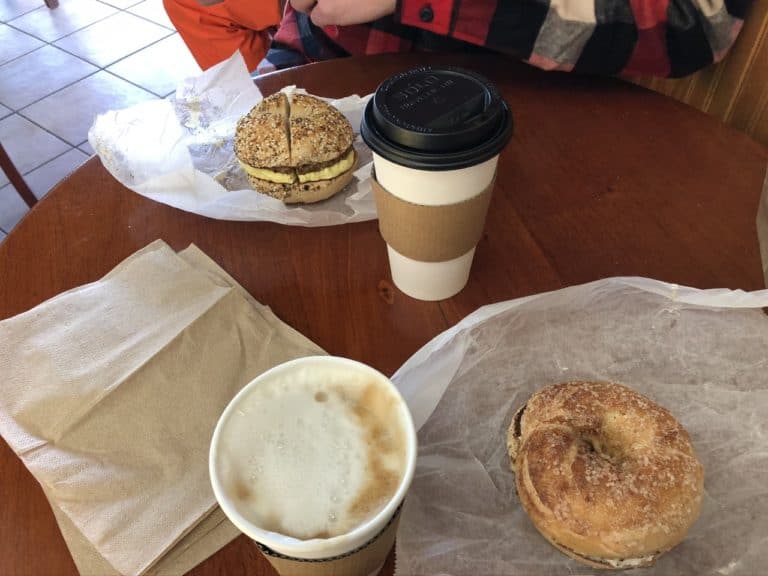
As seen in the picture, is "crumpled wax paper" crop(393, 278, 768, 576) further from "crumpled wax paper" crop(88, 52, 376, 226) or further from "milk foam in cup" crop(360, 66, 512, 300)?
"crumpled wax paper" crop(88, 52, 376, 226)

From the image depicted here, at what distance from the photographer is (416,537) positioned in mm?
593

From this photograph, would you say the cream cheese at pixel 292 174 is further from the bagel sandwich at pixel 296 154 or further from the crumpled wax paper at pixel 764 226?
the crumpled wax paper at pixel 764 226

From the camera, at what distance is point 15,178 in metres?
2.10

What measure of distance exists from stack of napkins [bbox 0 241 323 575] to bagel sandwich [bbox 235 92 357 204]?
0.19 m

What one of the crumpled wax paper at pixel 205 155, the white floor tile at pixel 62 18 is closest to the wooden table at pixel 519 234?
the crumpled wax paper at pixel 205 155

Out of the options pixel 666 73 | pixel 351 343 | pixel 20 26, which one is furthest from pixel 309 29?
pixel 20 26

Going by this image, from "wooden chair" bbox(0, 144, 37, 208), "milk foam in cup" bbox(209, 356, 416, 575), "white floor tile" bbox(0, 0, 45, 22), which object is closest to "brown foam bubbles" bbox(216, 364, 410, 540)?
"milk foam in cup" bbox(209, 356, 416, 575)

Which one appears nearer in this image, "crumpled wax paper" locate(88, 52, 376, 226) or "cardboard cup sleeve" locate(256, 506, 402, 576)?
"cardboard cup sleeve" locate(256, 506, 402, 576)

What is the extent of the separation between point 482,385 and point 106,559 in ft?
1.36

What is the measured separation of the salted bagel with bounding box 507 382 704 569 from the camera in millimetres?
552

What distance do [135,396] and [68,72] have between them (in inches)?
108

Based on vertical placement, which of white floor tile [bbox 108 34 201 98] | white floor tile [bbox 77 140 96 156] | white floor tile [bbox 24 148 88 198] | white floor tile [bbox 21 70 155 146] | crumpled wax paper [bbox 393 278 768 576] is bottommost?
white floor tile [bbox 24 148 88 198]

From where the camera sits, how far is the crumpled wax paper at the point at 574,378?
60 centimetres

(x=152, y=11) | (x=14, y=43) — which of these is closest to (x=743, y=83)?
(x=152, y=11)
